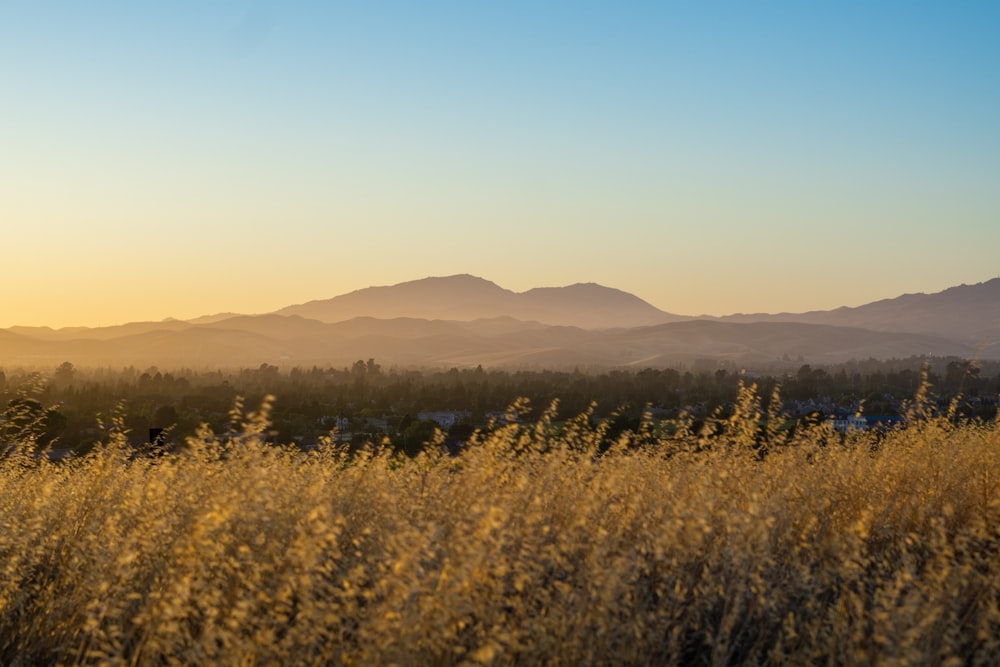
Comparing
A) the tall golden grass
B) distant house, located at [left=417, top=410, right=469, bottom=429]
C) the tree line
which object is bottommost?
distant house, located at [left=417, top=410, right=469, bottom=429]

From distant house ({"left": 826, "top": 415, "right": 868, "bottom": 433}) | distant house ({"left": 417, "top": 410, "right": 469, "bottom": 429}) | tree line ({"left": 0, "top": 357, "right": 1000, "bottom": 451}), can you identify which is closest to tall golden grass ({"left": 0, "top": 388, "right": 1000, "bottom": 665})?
distant house ({"left": 826, "top": 415, "right": 868, "bottom": 433})

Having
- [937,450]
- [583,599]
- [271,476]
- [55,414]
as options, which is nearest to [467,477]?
[271,476]

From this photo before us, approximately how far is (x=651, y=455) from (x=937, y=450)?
3205mm

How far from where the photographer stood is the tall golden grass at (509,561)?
4.51m

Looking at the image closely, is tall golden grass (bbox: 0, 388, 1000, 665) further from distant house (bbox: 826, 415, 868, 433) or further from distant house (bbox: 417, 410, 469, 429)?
distant house (bbox: 417, 410, 469, 429)

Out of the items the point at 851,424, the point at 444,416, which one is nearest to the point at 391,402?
the point at 444,416

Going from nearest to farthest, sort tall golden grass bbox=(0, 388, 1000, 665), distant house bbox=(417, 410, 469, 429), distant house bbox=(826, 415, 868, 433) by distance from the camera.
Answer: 1. tall golden grass bbox=(0, 388, 1000, 665)
2. distant house bbox=(826, 415, 868, 433)
3. distant house bbox=(417, 410, 469, 429)

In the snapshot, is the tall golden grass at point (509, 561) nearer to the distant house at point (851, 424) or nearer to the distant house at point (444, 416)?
the distant house at point (851, 424)

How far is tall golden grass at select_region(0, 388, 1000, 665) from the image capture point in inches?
177

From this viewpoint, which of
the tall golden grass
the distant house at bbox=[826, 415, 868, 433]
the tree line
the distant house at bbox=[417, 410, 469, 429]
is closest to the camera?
the tall golden grass

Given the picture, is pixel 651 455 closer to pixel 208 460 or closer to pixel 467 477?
pixel 467 477

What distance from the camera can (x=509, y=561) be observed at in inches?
212

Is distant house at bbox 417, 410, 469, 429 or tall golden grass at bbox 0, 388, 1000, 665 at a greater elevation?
tall golden grass at bbox 0, 388, 1000, 665

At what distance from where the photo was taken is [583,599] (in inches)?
188
